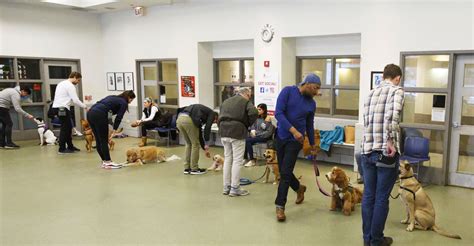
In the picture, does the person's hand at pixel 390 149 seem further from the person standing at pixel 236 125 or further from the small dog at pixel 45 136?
the small dog at pixel 45 136

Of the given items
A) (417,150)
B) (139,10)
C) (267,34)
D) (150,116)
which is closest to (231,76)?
(267,34)

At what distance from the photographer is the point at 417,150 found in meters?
5.00

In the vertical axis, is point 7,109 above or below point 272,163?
above

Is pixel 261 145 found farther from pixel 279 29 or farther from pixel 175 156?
pixel 279 29

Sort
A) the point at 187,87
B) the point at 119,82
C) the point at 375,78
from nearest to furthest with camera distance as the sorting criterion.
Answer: the point at 375,78 → the point at 187,87 → the point at 119,82

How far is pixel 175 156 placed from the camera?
6.82 metres

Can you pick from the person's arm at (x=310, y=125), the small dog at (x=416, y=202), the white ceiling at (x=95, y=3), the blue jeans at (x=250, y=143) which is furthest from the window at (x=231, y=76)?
the small dog at (x=416, y=202)

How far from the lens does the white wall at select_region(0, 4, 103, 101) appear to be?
27.5 feet

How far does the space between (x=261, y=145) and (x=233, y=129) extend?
8.37 ft

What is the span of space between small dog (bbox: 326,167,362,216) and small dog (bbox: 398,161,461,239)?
60cm

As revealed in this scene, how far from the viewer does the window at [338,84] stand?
6395mm

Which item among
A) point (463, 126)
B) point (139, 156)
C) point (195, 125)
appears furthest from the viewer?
point (139, 156)

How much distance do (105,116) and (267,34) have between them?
9.90 ft

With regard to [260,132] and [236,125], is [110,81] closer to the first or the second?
[260,132]
